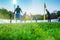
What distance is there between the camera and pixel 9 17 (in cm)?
188

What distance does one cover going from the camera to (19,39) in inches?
35.1

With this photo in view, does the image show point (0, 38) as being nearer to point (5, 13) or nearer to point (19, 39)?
point (19, 39)

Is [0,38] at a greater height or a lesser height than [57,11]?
lesser

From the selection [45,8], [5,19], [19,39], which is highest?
[45,8]

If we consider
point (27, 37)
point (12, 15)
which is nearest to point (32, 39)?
point (27, 37)

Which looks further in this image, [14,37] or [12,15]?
[12,15]

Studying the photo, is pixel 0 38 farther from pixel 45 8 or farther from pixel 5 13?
A: pixel 45 8

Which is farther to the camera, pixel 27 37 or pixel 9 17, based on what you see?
pixel 9 17

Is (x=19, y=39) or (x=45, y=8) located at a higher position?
(x=45, y=8)

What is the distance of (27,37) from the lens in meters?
0.91

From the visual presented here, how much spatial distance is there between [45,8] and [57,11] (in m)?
0.15

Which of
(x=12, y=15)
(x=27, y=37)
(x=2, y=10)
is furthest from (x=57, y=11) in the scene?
(x=27, y=37)

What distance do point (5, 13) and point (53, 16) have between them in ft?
1.82

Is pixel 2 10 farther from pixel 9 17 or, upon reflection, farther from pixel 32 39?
pixel 32 39
